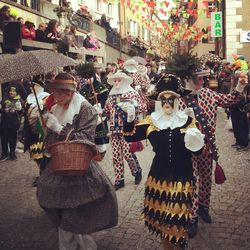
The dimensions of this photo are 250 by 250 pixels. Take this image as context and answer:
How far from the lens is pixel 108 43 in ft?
94.9

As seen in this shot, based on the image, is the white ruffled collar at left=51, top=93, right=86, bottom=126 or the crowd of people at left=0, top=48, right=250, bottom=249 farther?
the white ruffled collar at left=51, top=93, right=86, bottom=126

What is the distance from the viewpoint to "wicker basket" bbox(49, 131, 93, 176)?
3703 millimetres

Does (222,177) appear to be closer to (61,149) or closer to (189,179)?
(189,179)

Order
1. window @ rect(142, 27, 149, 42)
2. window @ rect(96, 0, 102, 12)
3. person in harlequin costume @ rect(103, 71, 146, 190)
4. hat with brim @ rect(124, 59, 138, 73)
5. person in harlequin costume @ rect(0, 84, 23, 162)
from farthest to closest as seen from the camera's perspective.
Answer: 1. window @ rect(142, 27, 149, 42)
2. window @ rect(96, 0, 102, 12)
3. hat with brim @ rect(124, 59, 138, 73)
4. person in harlequin costume @ rect(0, 84, 23, 162)
5. person in harlequin costume @ rect(103, 71, 146, 190)

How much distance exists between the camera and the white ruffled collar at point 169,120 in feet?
12.9

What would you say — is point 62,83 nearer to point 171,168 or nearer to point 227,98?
point 171,168

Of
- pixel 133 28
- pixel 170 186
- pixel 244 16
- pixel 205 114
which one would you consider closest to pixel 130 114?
pixel 205 114

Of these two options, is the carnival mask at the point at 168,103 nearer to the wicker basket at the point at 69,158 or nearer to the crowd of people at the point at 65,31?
the wicker basket at the point at 69,158

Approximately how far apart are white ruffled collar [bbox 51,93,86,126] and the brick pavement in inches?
57.9

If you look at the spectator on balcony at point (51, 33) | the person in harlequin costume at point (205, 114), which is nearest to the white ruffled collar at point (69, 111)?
the person in harlequin costume at point (205, 114)

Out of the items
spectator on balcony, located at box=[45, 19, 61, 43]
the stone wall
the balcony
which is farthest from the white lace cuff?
the stone wall

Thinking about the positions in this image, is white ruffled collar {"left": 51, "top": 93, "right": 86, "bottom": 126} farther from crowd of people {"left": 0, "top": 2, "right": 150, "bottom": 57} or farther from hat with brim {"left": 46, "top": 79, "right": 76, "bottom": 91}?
crowd of people {"left": 0, "top": 2, "right": 150, "bottom": 57}

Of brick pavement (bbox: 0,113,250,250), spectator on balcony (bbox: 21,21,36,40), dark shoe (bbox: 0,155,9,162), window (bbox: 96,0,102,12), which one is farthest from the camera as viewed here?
window (bbox: 96,0,102,12)

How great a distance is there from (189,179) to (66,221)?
1225 millimetres
